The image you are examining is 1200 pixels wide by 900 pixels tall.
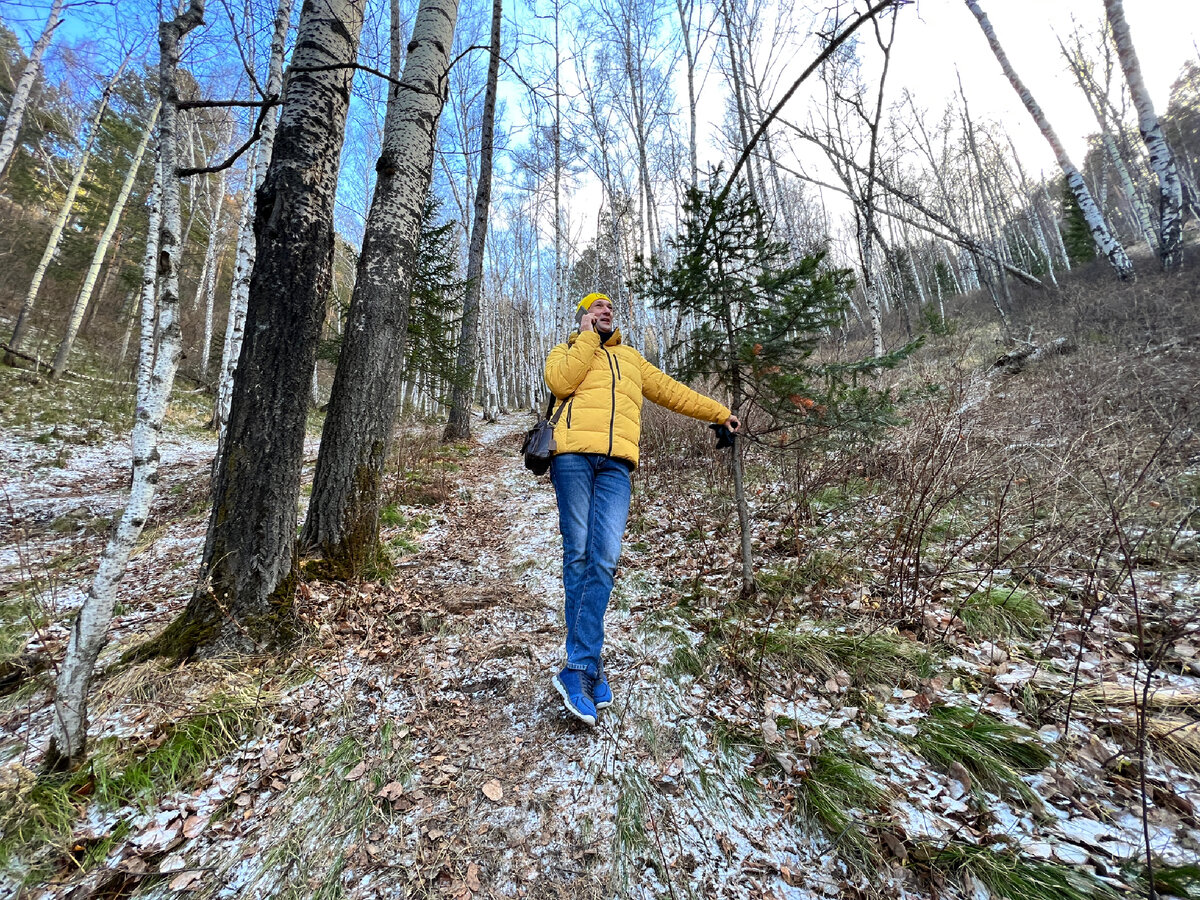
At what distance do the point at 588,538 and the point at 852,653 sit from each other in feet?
5.41

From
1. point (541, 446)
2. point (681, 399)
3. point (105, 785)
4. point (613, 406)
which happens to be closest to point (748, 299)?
point (681, 399)

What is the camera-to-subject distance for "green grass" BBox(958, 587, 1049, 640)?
2.54 m

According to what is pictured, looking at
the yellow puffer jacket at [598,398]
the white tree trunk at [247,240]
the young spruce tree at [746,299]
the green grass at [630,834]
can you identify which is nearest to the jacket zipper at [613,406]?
the yellow puffer jacket at [598,398]

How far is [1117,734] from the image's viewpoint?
1784mm

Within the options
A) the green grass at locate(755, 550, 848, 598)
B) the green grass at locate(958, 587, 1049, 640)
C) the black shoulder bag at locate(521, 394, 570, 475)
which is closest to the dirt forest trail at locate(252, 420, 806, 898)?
the green grass at locate(755, 550, 848, 598)

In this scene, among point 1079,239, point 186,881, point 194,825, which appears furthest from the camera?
point 1079,239

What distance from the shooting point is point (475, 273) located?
10266 mm

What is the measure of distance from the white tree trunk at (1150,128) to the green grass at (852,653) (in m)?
13.0

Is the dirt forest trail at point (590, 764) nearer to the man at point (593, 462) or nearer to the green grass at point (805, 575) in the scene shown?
the green grass at point (805, 575)

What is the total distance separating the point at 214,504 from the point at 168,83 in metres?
2.20

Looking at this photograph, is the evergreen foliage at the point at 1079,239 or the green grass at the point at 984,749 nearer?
the green grass at the point at 984,749

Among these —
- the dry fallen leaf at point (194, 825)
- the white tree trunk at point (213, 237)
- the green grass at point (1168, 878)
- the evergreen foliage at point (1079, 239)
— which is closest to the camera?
the green grass at point (1168, 878)

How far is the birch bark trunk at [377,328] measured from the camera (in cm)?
348

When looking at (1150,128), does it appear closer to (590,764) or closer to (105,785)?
(590,764)
